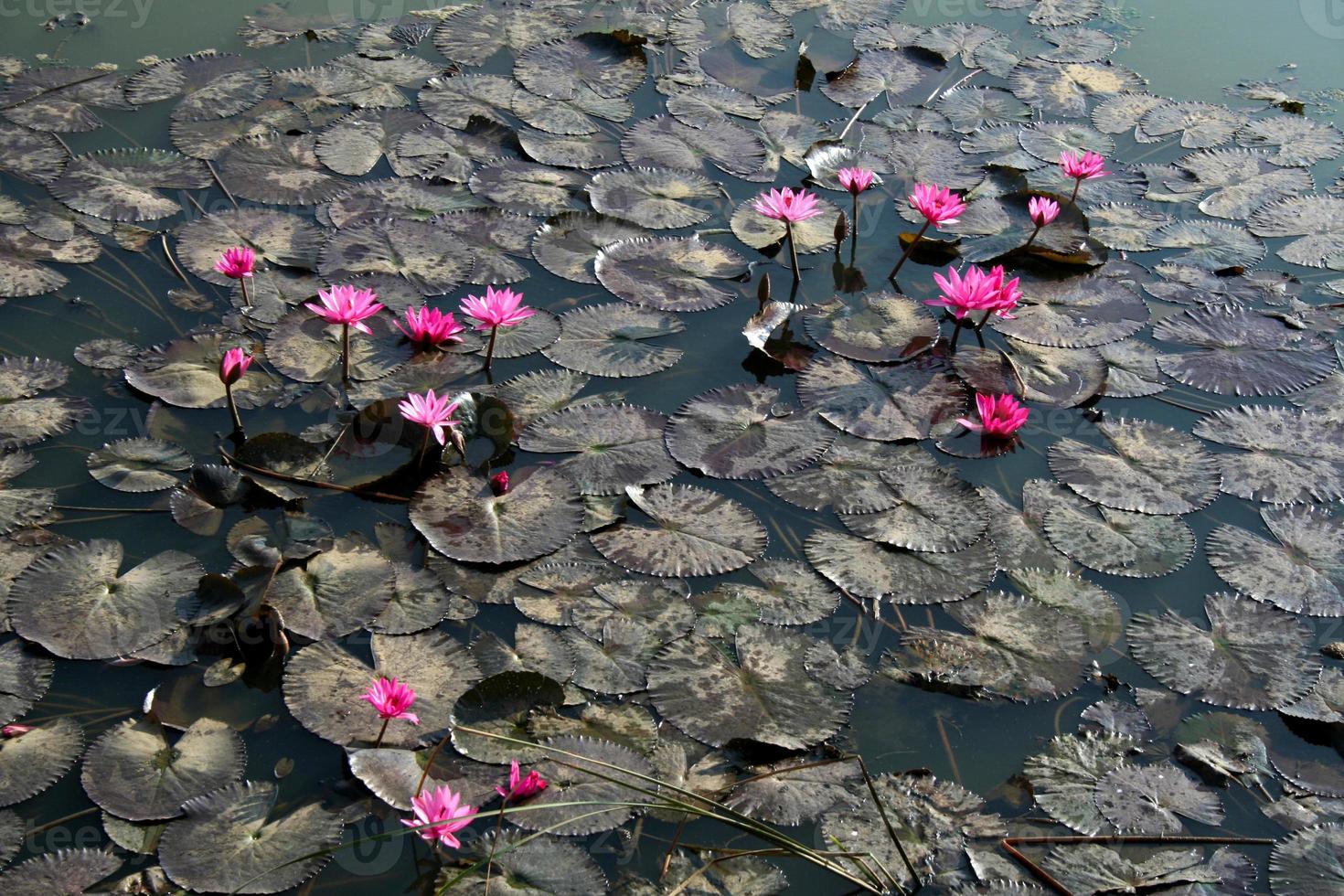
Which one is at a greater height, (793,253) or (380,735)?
(793,253)

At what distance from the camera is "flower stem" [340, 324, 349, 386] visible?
347 cm

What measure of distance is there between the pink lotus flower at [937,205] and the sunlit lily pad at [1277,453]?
42.9 inches

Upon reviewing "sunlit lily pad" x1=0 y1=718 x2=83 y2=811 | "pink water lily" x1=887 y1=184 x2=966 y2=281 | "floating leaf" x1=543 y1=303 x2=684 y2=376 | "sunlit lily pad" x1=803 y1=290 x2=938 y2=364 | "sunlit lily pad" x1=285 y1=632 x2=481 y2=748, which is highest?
"pink water lily" x1=887 y1=184 x2=966 y2=281

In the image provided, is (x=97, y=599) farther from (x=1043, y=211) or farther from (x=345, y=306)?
A: (x=1043, y=211)

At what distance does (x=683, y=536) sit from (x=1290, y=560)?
5.87 feet

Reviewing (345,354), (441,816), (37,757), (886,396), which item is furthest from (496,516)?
→ (886,396)

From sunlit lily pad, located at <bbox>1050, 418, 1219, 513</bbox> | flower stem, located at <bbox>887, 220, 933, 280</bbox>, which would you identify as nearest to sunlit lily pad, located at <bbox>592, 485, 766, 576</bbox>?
sunlit lily pad, located at <bbox>1050, 418, 1219, 513</bbox>

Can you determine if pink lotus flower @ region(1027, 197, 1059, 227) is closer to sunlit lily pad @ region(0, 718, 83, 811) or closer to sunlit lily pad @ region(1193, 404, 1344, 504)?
sunlit lily pad @ region(1193, 404, 1344, 504)

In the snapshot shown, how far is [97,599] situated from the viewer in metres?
2.94

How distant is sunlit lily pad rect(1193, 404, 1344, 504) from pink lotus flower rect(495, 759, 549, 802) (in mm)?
2326

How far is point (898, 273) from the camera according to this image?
431 centimetres

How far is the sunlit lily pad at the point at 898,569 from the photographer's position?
315 centimetres

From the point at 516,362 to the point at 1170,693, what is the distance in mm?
2193

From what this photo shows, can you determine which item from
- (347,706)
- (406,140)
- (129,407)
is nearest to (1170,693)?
(347,706)
